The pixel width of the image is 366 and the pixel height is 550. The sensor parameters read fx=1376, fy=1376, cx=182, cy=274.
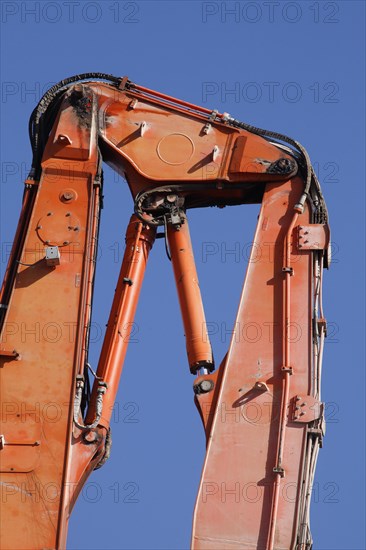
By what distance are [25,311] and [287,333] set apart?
3.41 m

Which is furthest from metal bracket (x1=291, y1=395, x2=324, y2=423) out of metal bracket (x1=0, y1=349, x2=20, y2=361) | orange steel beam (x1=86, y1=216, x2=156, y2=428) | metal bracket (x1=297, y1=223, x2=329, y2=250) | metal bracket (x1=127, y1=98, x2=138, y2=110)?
metal bracket (x1=127, y1=98, x2=138, y2=110)

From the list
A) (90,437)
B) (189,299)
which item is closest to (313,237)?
(189,299)

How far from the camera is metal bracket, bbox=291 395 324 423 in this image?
17078 millimetres

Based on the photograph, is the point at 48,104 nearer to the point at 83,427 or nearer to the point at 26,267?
the point at 26,267

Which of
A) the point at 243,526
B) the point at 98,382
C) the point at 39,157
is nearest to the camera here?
the point at 243,526

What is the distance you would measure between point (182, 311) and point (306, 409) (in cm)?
226

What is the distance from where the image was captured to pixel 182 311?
1828 cm

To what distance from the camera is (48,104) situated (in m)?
19.6

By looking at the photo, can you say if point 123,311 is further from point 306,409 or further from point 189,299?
point 306,409

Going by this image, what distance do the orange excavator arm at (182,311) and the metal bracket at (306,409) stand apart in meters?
0.02

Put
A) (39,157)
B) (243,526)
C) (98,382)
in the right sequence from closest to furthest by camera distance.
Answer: (243,526), (98,382), (39,157)

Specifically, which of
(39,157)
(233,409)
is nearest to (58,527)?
(233,409)

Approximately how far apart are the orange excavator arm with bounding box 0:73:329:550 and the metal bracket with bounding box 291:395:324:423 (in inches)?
0.8

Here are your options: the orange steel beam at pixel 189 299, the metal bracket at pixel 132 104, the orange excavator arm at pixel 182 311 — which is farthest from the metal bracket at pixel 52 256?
the metal bracket at pixel 132 104
